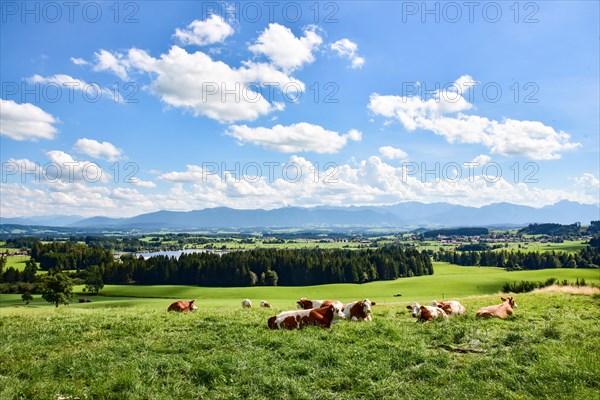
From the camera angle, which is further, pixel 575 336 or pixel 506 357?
pixel 575 336

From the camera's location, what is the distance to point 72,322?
16.5 m

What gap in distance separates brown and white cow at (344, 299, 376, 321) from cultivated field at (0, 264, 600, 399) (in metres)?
1.80

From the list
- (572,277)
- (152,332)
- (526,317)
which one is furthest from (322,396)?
(572,277)

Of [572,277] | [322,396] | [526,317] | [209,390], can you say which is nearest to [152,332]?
[209,390]

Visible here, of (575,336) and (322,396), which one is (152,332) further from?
(575,336)

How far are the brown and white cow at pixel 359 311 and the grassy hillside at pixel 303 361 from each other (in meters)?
2.04

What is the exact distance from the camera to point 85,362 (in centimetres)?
1073

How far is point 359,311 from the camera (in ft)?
58.0

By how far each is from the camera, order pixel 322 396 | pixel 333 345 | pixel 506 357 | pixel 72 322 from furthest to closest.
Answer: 1. pixel 72 322
2. pixel 333 345
3. pixel 506 357
4. pixel 322 396

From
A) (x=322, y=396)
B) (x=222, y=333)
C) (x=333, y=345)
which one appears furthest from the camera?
(x=222, y=333)

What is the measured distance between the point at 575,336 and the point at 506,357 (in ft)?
13.2

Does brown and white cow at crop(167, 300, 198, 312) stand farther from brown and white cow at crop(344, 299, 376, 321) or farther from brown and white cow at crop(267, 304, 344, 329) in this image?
brown and white cow at crop(344, 299, 376, 321)

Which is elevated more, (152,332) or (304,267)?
(152,332)

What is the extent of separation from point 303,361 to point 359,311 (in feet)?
25.0
